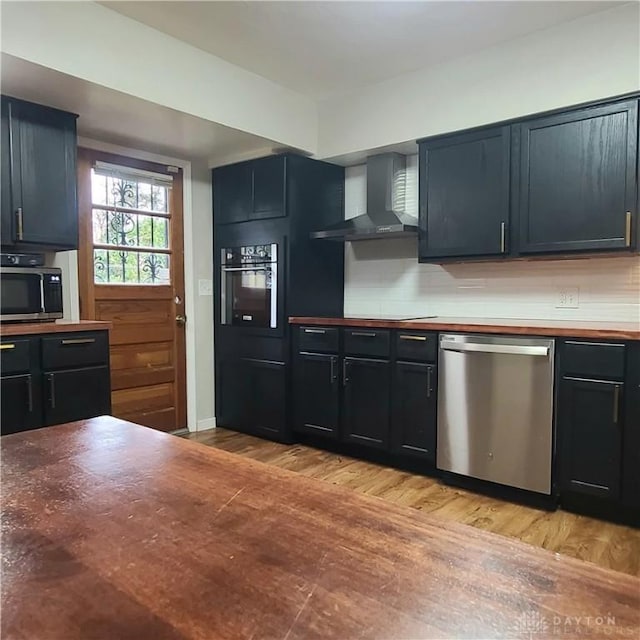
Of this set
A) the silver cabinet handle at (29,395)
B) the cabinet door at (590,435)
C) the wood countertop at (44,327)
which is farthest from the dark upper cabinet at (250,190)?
the cabinet door at (590,435)

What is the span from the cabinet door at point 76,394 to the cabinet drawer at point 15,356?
135 mm

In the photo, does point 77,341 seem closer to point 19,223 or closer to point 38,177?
point 19,223

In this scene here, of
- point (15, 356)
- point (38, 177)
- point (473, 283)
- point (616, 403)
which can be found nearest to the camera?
point (616, 403)

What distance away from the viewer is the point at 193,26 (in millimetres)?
2750

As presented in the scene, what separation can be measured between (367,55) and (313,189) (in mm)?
1054

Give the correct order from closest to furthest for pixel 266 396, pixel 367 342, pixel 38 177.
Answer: pixel 38 177 → pixel 367 342 → pixel 266 396

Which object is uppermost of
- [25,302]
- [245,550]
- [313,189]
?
[313,189]

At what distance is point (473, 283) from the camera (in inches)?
139

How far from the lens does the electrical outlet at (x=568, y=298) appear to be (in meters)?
3.08

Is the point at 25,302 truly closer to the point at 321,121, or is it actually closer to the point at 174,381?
the point at 174,381

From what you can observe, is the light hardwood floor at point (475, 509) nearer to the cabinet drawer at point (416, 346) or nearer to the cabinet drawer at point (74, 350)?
the cabinet drawer at point (416, 346)

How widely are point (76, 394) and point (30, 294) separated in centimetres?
62

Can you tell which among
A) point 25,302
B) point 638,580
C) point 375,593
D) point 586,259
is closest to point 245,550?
point 375,593

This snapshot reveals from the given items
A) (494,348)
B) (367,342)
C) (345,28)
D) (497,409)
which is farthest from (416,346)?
(345,28)
